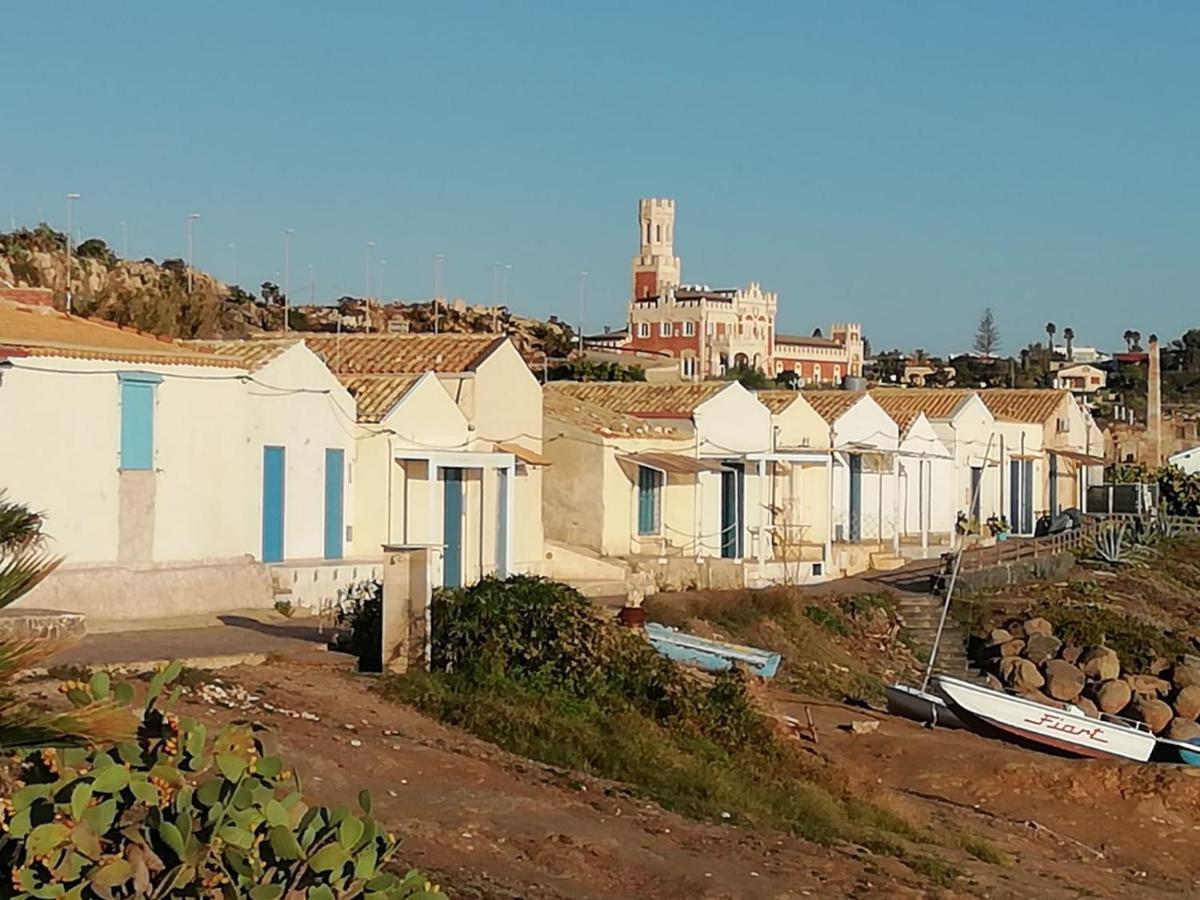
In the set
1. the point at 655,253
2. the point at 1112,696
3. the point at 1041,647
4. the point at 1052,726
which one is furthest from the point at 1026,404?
the point at 655,253

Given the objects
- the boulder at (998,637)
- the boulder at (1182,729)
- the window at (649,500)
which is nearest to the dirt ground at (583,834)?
the boulder at (1182,729)

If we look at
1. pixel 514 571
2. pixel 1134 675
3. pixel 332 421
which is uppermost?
pixel 332 421

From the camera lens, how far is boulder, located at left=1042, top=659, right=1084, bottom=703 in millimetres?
32594

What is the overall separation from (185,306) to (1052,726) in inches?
788

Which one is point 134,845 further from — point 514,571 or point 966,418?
point 966,418

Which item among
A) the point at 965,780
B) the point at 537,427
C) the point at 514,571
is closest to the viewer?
the point at 965,780

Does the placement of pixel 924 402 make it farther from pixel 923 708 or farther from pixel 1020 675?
pixel 923 708

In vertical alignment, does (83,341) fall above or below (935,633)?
above

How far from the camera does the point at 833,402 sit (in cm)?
4244

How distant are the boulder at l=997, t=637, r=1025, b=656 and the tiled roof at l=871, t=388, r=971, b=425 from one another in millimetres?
11806

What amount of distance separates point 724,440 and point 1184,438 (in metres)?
41.0

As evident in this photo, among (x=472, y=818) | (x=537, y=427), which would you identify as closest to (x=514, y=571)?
(x=537, y=427)

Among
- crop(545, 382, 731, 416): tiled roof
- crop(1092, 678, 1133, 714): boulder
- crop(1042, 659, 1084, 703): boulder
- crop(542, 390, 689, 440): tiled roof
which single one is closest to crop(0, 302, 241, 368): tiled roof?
crop(542, 390, 689, 440): tiled roof

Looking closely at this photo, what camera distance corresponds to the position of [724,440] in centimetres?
3584
